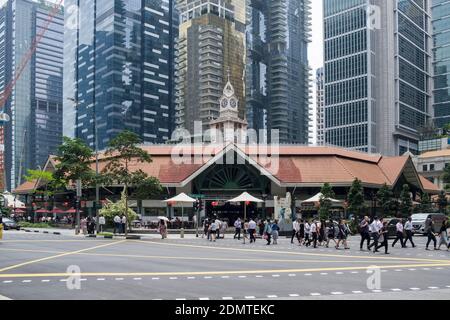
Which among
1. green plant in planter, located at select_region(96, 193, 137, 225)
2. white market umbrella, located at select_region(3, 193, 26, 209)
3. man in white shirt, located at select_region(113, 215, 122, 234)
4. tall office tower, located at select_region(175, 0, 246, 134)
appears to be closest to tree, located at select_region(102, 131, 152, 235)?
green plant in planter, located at select_region(96, 193, 137, 225)

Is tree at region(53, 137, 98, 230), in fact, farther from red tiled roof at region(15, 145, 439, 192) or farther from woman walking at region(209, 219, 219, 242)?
woman walking at region(209, 219, 219, 242)

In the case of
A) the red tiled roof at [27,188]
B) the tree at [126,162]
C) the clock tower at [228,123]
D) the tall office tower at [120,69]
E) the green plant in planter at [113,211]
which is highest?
the tall office tower at [120,69]

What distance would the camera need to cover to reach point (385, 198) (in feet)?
195

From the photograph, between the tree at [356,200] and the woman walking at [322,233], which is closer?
Answer: the woman walking at [322,233]

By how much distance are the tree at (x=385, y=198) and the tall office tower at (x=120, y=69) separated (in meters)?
116

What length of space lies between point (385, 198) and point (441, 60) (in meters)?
125

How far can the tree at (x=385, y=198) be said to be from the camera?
193 feet

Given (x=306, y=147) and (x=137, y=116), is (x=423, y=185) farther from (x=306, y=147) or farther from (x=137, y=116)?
(x=137, y=116)

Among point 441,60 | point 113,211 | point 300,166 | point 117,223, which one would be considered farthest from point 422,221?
point 441,60

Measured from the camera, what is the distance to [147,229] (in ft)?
167

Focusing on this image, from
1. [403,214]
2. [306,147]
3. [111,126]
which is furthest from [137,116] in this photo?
[403,214]

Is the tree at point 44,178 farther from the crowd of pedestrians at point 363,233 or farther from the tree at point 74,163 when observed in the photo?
the crowd of pedestrians at point 363,233

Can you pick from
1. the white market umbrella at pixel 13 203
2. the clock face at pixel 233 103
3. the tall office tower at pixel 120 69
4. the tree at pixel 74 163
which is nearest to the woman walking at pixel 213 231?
the tree at pixel 74 163

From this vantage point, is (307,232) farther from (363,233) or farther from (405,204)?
(405,204)
